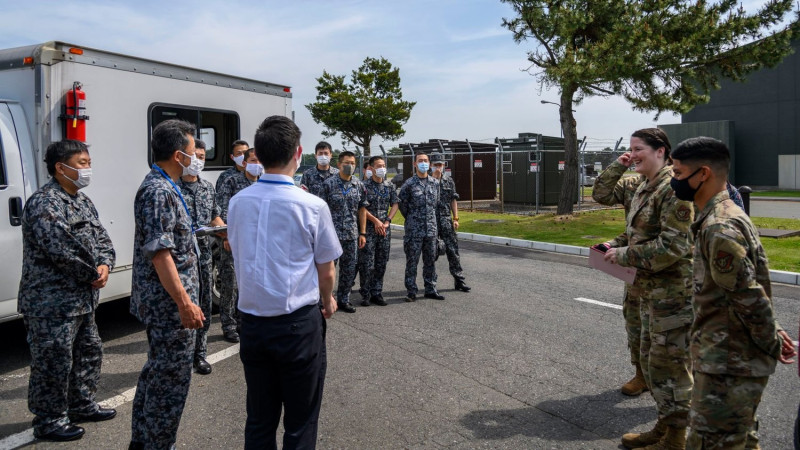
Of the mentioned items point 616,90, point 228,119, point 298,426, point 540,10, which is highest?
point 540,10

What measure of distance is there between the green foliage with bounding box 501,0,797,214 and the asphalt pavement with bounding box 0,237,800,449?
24.7 feet

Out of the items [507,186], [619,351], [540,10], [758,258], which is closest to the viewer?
[758,258]

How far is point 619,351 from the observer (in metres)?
5.30

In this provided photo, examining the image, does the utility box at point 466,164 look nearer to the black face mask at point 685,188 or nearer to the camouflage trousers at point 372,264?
the camouflage trousers at point 372,264

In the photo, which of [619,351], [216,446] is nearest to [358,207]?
[619,351]

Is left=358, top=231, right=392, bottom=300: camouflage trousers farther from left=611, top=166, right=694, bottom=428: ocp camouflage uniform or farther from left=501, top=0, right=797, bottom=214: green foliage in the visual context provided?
left=501, top=0, right=797, bottom=214: green foliage

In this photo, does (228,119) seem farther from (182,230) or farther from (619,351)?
(619,351)

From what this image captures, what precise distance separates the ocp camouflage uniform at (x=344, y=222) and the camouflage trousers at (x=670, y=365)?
13.6 ft

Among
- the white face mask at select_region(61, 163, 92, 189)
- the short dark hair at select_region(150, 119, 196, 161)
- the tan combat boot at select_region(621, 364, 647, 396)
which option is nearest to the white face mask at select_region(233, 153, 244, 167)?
the white face mask at select_region(61, 163, 92, 189)

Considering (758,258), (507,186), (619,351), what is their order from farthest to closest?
(507,186) < (619,351) < (758,258)

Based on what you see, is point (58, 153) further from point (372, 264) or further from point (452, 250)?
point (452, 250)

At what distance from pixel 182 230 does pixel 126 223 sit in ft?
8.73

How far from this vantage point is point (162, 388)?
3.15 m

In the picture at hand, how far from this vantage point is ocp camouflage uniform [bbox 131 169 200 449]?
3117 mm
